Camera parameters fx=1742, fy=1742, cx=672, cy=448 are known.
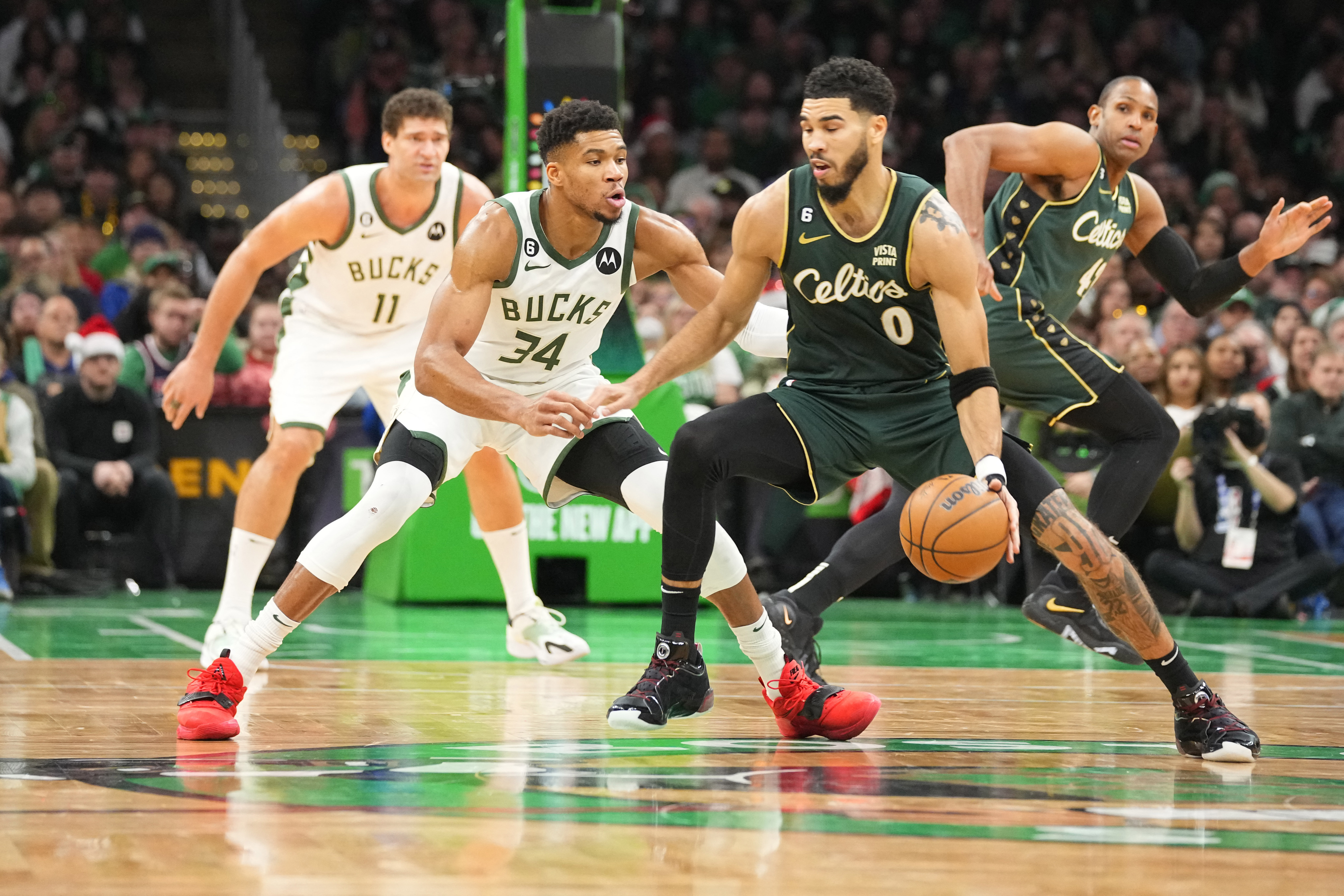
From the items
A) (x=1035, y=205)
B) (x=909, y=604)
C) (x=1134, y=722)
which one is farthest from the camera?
(x=909, y=604)

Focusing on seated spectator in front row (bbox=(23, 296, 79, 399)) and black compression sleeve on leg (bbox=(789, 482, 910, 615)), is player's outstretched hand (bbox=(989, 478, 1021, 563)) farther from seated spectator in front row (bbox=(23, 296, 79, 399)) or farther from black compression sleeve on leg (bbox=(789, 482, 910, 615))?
seated spectator in front row (bbox=(23, 296, 79, 399))

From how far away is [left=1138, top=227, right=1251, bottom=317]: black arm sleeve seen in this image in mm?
6016

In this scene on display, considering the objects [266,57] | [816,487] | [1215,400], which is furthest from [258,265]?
[266,57]

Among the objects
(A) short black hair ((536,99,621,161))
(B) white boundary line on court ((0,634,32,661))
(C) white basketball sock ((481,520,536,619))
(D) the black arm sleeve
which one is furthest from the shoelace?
(B) white boundary line on court ((0,634,32,661))

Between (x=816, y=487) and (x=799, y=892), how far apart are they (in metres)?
2.11

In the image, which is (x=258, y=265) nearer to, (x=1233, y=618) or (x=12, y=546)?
(x=12, y=546)

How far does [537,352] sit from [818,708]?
1432 millimetres

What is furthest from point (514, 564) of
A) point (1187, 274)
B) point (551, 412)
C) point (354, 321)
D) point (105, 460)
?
point (105, 460)

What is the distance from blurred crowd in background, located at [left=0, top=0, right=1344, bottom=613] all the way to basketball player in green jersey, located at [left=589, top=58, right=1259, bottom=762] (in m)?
5.16

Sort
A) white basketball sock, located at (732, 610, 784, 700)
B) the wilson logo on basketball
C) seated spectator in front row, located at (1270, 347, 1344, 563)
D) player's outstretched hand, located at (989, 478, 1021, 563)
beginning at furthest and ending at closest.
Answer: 1. seated spectator in front row, located at (1270, 347, 1344, 563)
2. white basketball sock, located at (732, 610, 784, 700)
3. the wilson logo on basketball
4. player's outstretched hand, located at (989, 478, 1021, 563)

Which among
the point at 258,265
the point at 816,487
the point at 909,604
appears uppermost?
the point at 258,265

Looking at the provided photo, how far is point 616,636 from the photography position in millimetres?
8062

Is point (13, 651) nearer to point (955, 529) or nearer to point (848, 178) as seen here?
point (848, 178)

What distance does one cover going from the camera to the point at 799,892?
2918 mm
